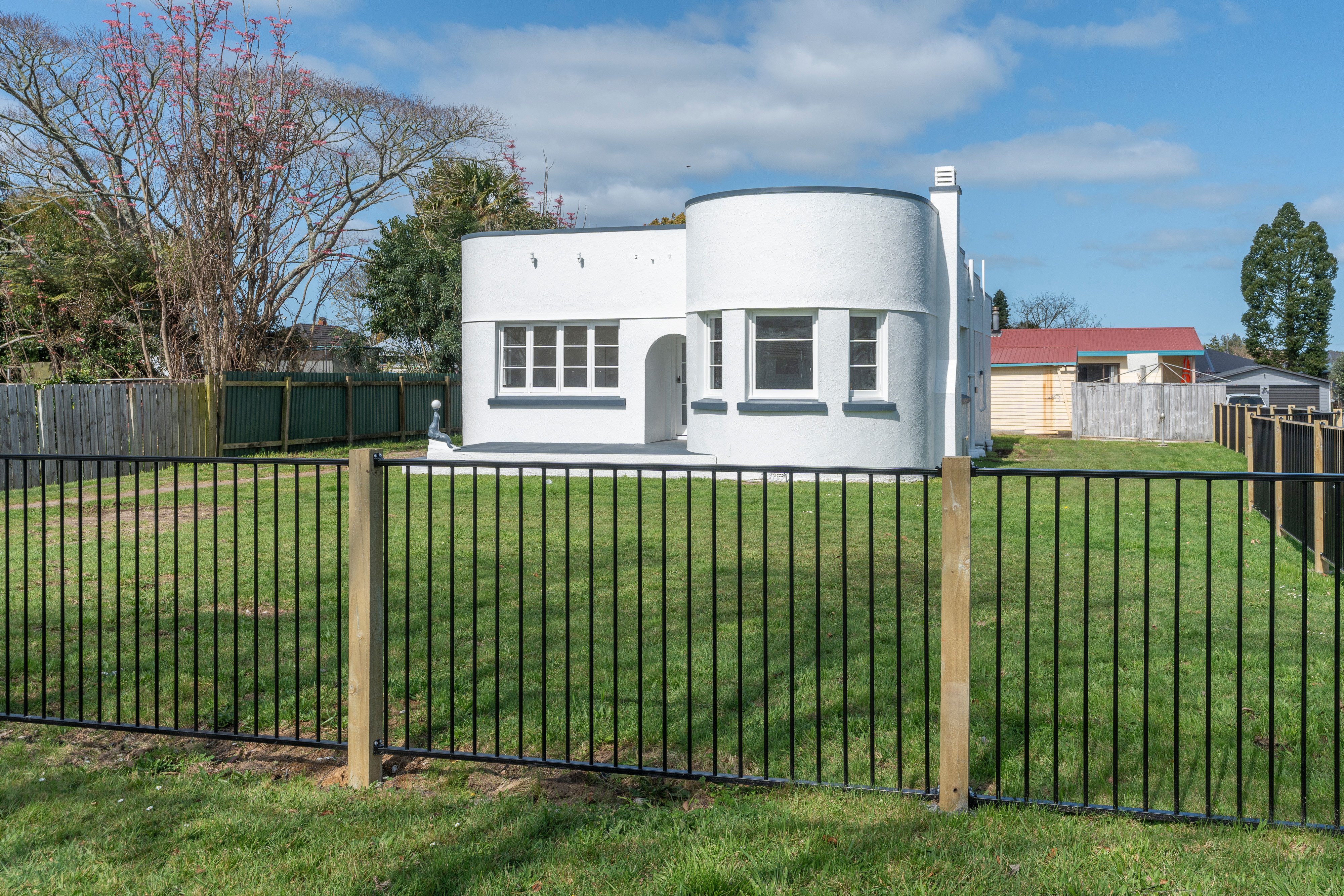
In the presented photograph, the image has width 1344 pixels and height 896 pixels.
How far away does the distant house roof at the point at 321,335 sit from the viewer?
26.7m

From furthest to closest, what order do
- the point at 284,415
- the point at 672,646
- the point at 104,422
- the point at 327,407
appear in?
1. the point at 327,407
2. the point at 284,415
3. the point at 104,422
4. the point at 672,646

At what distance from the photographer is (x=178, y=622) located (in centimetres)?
578

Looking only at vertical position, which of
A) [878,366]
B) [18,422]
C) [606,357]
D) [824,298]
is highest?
[824,298]

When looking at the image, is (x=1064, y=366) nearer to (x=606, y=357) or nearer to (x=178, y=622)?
(x=606, y=357)

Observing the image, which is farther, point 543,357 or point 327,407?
point 327,407

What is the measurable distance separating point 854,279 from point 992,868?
514 inches

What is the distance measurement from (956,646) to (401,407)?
78.8 feet

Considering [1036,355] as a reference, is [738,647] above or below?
below

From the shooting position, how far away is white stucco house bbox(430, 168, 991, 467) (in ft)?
51.3

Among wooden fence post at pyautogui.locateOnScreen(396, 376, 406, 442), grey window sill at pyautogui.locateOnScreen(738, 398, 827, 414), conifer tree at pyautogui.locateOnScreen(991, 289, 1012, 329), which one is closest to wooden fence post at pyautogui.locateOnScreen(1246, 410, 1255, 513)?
grey window sill at pyautogui.locateOnScreen(738, 398, 827, 414)

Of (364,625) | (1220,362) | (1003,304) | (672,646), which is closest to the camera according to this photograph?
(364,625)

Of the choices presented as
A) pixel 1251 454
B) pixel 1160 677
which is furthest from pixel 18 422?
pixel 1251 454

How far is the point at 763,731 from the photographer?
4621mm

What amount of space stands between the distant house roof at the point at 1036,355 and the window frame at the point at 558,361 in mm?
19071
